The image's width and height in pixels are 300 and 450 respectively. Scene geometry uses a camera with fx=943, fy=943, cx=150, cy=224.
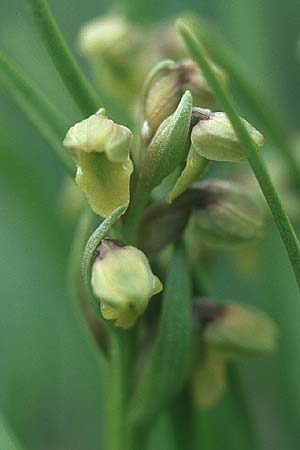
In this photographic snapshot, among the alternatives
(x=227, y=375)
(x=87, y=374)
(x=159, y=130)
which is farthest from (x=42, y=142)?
(x=159, y=130)

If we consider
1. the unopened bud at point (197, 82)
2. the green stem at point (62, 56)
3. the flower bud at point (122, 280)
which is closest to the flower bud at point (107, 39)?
the unopened bud at point (197, 82)

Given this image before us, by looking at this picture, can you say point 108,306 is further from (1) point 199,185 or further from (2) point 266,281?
(2) point 266,281

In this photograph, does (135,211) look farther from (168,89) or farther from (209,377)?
(209,377)

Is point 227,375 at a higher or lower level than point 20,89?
lower

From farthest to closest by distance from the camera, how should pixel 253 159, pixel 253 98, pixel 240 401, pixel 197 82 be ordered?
pixel 253 98 → pixel 240 401 → pixel 197 82 → pixel 253 159

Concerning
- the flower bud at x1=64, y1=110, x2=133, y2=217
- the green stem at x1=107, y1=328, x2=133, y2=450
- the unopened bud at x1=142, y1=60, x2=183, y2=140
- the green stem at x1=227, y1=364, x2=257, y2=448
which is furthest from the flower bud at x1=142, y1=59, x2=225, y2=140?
the green stem at x1=227, y1=364, x2=257, y2=448

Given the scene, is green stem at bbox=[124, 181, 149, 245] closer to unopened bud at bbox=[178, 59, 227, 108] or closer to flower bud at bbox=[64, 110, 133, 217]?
flower bud at bbox=[64, 110, 133, 217]

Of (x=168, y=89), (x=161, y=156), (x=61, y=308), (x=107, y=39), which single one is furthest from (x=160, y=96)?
(x=61, y=308)
